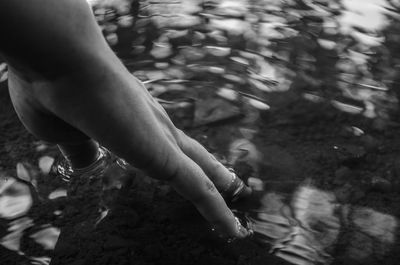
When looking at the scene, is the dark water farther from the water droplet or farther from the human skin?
the human skin

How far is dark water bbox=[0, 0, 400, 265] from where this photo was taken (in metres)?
1.65

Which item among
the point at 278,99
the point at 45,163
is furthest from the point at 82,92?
the point at 278,99

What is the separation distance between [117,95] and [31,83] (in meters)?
0.21

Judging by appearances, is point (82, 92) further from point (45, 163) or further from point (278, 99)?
point (278, 99)

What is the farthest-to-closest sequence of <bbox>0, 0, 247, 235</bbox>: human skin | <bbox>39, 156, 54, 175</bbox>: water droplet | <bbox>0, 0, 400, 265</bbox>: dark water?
<bbox>39, 156, 54, 175</bbox>: water droplet
<bbox>0, 0, 400, 265</bbox>: dark water
<bbox>0, 0, 247, 235</bbox>: human skin

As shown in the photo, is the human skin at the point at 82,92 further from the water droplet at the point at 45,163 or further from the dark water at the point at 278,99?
the water droplet at the point at 45,163

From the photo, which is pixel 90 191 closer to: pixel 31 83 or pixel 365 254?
pixel 31 83

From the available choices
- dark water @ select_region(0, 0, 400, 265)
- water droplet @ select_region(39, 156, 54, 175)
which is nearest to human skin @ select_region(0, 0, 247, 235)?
dark water @ select_region(0, 0, 400, 265)

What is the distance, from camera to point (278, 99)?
220 centimetres

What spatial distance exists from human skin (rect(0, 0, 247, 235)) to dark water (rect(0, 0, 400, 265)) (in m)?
0.41

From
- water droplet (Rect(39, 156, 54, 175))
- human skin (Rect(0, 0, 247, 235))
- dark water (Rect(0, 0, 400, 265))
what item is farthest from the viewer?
water droplet (Rect(39, 156, 54, 175))

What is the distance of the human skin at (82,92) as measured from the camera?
39.5 inches

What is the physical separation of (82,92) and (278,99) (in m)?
1.27

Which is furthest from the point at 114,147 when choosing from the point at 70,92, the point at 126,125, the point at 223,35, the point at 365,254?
the point at 223,35
